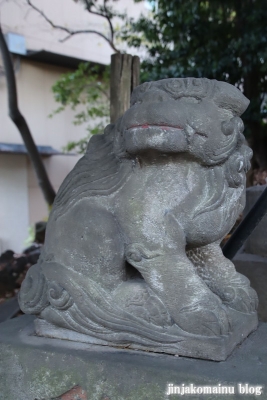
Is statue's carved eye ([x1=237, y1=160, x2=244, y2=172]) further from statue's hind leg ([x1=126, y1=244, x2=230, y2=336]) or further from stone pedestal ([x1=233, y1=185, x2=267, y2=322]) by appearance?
stone pedestal ([x1=233, y1=185, x2=267, y2=322])

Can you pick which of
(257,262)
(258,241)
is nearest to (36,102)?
(258,241)

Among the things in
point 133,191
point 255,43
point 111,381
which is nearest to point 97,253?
point 133,191

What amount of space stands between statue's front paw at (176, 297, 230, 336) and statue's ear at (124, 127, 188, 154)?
20.0 inches

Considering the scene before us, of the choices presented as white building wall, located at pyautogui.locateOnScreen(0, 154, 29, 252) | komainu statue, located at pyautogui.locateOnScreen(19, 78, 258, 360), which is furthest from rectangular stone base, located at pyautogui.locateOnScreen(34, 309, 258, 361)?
white building wall, located at pyautogui.locateOnScreen(0, 154, 29, 252)

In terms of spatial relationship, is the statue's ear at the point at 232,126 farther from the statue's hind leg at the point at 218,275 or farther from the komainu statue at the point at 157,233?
the statue's hind leg at the point at 218,275

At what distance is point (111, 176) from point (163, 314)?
20.1 inches

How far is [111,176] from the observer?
1662 mm

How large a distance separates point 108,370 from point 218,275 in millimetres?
527

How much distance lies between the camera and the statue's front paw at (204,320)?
1461 millimetres

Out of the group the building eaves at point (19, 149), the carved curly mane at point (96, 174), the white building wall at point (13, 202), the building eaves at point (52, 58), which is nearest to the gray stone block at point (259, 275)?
the carved curly mane at point (96, 174)

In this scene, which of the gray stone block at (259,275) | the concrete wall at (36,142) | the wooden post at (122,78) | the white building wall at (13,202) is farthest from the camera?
the concrete wall at (36,142)

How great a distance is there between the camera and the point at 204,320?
1.46m

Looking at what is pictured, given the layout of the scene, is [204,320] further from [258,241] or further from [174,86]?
[258,241]

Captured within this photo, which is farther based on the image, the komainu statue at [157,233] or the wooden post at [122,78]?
the wooden post at [122,78]
